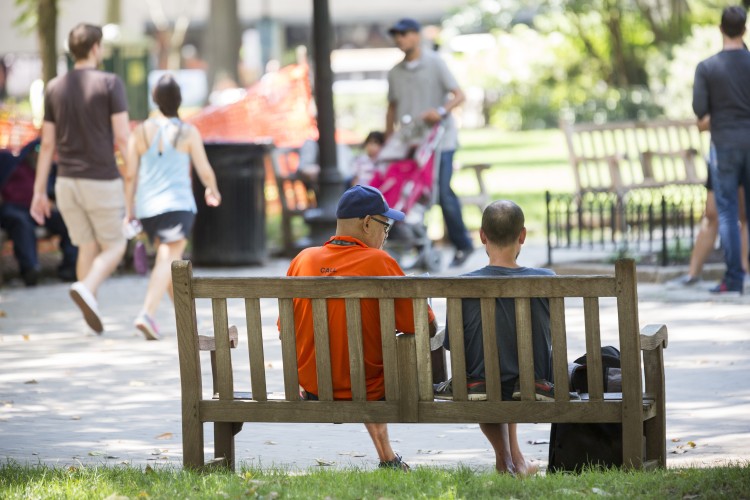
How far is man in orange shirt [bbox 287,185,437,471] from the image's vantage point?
5.73 m

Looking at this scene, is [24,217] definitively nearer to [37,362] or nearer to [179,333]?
[37,362]

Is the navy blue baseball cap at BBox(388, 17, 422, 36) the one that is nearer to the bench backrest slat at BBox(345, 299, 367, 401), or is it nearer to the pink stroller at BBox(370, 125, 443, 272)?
the pink stroller at BBox(370, 125, 443, 272)

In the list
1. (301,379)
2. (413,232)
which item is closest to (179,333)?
(301,379)

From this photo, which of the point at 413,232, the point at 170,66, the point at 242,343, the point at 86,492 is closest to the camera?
the point at 86,492

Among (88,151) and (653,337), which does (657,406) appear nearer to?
(653,337)

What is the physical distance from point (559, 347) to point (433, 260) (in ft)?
25.9

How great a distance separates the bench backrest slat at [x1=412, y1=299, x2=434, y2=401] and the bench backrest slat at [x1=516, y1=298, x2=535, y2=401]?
0.36 m

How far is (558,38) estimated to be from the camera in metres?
37.8

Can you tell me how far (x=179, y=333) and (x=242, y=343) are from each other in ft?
13.6

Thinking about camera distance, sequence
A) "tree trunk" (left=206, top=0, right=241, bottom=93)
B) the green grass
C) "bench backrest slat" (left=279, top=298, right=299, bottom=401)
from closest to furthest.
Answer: the green grass → "bench backrest slat" (left=279, top=298, right=299, bottom=401) → "tree trunk" (left=206, top=0, right=241, bottom=93)

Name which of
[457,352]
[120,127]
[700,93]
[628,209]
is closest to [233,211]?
[628,209]

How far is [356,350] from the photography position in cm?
559

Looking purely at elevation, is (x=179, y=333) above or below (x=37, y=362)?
above

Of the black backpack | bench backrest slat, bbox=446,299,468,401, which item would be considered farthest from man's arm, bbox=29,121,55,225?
the black backpack
